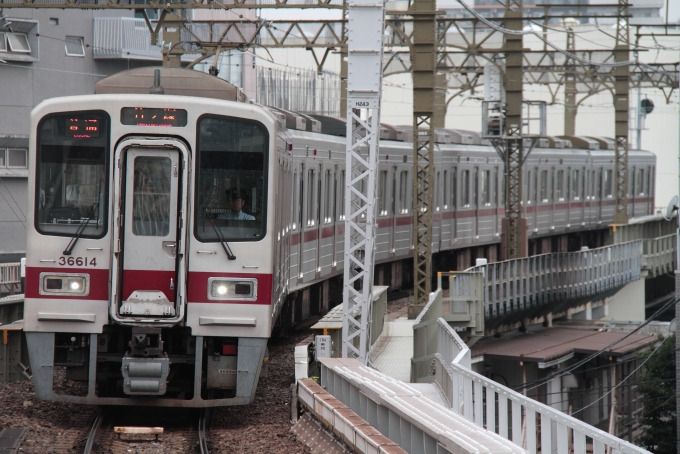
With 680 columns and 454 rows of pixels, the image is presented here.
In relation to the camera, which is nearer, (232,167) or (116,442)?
(116,442)

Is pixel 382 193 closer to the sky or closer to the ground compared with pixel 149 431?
closer to the sky

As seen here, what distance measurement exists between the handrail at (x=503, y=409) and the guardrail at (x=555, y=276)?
801cm

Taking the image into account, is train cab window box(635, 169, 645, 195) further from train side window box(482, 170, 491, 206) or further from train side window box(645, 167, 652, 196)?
train side window box(482, 170, 491, 206)

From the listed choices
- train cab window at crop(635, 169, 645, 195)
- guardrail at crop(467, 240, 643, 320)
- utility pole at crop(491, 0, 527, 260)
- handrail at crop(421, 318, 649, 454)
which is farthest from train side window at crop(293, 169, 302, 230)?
train cab window at crop(635, 169, 645, 195)

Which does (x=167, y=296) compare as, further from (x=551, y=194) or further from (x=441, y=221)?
(x=551, y=194)

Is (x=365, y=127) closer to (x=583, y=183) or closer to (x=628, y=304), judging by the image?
(x=628, y=304)

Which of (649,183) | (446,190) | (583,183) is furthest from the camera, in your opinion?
(649,183)

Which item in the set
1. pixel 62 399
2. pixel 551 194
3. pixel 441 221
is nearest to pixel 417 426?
pixel 62 399

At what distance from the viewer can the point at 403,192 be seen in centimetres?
2202

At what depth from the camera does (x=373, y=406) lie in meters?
7.94

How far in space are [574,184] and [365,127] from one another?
24238 mm

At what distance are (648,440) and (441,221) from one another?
6.10 metres

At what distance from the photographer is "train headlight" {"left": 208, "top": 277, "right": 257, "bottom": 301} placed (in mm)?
9039

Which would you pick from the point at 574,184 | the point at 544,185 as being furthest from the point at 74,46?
the point at 574,184
